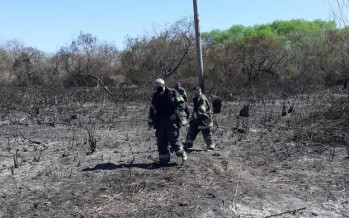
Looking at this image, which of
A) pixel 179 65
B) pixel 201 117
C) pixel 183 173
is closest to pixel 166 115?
pixel 183 173

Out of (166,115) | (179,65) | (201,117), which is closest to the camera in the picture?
(166,115)

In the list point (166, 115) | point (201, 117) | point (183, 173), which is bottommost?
point (183, 173)

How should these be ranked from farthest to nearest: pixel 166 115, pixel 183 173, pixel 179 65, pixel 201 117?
pixel 179 65 → pixel 201 117 → pixel 166 115 → pixel 183 173

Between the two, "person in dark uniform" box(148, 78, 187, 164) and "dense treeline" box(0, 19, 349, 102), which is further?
"dense treeline" box(0, 19, 349, 102)

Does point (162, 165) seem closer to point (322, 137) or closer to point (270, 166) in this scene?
point (270, 166)

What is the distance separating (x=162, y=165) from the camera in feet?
28.2

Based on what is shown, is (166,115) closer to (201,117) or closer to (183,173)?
(183,173)

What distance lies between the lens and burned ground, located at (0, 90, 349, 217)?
6375 millimetres

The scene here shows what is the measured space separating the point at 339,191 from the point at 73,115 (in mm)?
11392

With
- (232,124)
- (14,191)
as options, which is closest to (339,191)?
(14,191)

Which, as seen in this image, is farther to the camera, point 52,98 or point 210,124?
point 52,98

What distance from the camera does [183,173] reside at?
801 centimetres

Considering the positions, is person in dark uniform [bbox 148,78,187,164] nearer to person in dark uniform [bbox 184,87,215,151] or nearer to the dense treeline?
person in dark uniform [bbox 184,87,215,151]

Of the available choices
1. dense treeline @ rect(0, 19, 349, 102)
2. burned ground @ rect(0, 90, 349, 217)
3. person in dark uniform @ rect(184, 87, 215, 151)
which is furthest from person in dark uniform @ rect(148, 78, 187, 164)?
dense treeline @ rect(0, 19, 349, 102)
